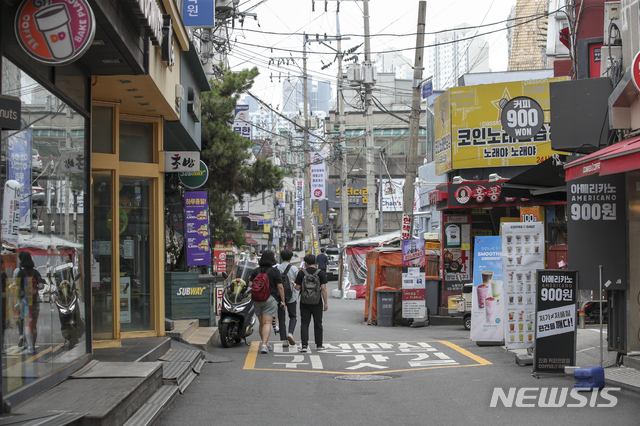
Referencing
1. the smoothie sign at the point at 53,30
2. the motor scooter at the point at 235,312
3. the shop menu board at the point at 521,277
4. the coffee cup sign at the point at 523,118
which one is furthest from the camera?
the coffee cup sign at the point at 523,118

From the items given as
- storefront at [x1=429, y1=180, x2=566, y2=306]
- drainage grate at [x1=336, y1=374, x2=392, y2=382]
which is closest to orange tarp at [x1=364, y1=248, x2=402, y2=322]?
storefront at [x1=429, y1=180, x2=566, y2=306]

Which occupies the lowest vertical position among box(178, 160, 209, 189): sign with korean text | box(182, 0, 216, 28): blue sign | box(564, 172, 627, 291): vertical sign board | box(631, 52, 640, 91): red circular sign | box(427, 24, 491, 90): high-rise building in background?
box(564, 172, 627, 291): vertical sign board

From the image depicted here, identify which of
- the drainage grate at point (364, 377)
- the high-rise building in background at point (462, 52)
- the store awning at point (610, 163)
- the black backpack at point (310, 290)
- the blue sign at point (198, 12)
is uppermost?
the high-rise building in background at point (462, 52)

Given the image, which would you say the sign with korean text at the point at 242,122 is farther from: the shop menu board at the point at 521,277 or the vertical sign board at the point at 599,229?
the vertical sign board at the point at 599,229

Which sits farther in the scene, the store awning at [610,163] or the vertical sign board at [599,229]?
the vertical sign board at [599,229]

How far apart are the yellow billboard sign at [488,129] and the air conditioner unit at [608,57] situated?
10.2 meters

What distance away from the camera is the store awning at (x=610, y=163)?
7.26m

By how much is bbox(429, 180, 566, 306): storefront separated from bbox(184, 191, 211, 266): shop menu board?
23.5 feet

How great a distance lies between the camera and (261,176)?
19641 millimetres

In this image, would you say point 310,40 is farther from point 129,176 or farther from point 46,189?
point 46,189

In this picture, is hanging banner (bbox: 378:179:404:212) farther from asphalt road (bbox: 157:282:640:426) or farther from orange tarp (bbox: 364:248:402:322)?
asphalt road (bbox: 157:282:640:426)

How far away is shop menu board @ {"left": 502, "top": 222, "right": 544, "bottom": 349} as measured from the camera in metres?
9.93

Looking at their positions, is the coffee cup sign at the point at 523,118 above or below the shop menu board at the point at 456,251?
above

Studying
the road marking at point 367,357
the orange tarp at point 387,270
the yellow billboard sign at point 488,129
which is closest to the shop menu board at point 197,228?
the road marking at point 367,357
